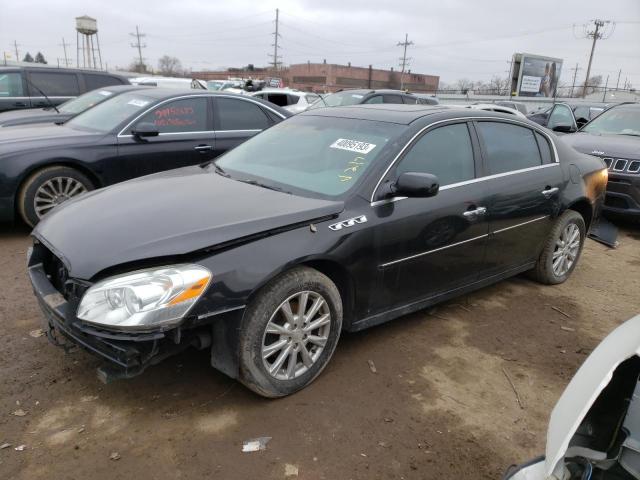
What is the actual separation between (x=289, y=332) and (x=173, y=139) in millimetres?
4073

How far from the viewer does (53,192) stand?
5488 mm

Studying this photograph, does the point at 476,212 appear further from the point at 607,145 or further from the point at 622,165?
the point at 607,145

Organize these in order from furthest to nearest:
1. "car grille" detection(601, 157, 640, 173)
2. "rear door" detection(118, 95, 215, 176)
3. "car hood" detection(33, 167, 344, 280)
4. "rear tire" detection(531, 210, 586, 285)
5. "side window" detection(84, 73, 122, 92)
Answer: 1. "side window" detection(84, 73, 122, 92)
2. "car grille" detection(601, 157, 640, 173)
3. "rear door" detection(118, 95, 215, 176)
4. "rear tire" detection(531, 210, 586, 285)
5. "car hood" detection(33, 167, 344, 280)

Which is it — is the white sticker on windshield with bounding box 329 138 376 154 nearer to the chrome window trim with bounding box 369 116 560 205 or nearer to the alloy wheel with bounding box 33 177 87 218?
the chrome window trim with bounding box 369 116 560 205

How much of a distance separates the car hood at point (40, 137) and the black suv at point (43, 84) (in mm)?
4420

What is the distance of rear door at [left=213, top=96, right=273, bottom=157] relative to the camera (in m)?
6.57

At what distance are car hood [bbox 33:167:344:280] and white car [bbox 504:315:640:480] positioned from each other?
5.37 feet

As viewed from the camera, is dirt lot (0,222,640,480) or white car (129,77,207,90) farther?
white car (129,77,207,90)

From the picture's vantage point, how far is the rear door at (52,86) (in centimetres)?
1012

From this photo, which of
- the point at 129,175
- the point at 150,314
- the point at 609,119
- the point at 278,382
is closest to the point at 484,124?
the point at 278,382

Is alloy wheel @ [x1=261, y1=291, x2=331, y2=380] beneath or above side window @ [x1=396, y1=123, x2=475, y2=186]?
beneath

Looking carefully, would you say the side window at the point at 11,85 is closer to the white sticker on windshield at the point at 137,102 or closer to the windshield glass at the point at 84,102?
the windshield glass at the point at 84,102

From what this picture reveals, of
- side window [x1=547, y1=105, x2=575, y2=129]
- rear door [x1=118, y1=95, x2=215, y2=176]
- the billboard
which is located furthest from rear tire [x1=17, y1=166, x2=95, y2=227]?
the billboard

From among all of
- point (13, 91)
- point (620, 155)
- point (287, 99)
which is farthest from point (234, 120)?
point (287, 99)
